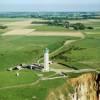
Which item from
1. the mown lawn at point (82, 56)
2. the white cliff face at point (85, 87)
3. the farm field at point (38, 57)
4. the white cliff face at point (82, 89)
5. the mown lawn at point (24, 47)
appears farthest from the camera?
the mown lawn at point (24, 47)

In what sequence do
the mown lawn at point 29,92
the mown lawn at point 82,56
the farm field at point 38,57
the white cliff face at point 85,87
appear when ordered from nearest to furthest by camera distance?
the mown lawn at point 29,92
the farm field at point 38,57
the white cliff face at point 85,87
the mown lawn at point 82,56

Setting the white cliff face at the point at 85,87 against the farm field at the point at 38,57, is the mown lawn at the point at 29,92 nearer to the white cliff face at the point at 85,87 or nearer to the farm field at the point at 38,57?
the farm field at the point at 38,57

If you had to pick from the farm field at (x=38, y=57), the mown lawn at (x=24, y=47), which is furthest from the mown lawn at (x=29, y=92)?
the mown lawn at (x=24, y=47)

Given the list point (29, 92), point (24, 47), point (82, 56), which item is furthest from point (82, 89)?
point (24, 47)

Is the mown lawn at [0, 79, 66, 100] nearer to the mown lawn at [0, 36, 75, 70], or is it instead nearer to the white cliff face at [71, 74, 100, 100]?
the white cliff face at [71, 74, 100, 100]

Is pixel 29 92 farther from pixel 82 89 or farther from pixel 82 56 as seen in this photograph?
pixel 82 56

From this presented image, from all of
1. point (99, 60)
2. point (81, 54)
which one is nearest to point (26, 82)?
point (99, 60)

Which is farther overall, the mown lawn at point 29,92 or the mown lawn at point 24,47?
the mown lawn at point 24,47

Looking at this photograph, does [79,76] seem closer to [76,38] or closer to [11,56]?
[11,56]
